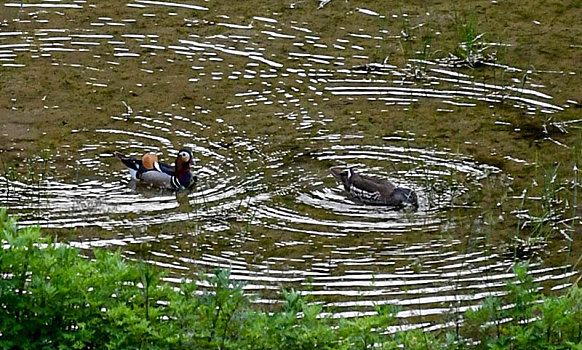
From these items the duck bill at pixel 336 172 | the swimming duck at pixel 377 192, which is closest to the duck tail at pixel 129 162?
the duck bill at pixel 336 172

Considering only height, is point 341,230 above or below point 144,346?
below

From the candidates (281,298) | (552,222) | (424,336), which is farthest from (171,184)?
(424,336)

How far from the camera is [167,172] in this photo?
8.54m

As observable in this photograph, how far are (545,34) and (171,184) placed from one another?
4.22m

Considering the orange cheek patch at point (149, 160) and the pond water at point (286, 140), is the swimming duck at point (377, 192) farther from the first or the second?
the orange cheek patch at point (149, 160)

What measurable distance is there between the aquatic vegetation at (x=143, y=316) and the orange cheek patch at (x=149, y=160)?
2.90m

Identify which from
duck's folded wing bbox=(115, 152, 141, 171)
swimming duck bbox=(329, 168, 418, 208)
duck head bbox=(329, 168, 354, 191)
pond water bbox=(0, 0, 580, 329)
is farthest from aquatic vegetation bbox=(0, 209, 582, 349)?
duck's folded wing bbox=(115, 152, 141, 171)

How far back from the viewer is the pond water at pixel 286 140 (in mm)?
7527

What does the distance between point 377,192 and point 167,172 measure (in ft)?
4.58

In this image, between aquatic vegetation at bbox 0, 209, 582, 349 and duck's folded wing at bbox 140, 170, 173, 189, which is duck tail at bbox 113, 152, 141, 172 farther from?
aquatic vegetation at bbox 0, 209, 582, 349

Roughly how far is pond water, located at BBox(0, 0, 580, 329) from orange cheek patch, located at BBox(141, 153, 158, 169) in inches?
6.8

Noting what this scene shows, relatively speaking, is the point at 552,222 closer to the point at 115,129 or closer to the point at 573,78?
the point at 573,78

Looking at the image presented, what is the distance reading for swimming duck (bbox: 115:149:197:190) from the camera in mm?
8484

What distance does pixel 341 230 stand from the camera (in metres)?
7.96
